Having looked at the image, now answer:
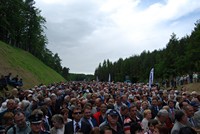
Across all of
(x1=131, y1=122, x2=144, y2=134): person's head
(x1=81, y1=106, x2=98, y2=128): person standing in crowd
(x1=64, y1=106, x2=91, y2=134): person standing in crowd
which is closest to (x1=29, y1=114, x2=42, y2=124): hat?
(x1=64, y1=106, x2=91, y2=134): person standing in crowd

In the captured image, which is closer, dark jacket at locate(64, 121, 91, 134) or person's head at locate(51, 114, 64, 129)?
person's head at locate(51, 114, 64, 129)

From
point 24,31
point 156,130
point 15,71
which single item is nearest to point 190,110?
point 156,130

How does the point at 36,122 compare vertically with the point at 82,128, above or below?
above

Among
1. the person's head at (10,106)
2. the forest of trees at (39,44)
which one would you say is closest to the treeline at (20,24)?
the forest of trees at (39,44)

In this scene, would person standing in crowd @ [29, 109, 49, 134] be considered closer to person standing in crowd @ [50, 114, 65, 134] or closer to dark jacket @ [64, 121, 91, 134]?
person standing in crowd @ [50, 114, 65, 134]

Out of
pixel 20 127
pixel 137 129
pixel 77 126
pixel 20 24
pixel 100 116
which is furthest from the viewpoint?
pixel 20 24

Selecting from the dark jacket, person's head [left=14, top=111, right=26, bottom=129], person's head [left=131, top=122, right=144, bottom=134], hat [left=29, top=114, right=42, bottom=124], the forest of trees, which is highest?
the forest of trees

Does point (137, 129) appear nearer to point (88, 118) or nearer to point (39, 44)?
point (88, 118)

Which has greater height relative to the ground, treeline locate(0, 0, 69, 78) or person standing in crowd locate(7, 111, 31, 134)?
treeline locate(0, 0, 69, 78)

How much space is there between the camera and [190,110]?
8.02 meters

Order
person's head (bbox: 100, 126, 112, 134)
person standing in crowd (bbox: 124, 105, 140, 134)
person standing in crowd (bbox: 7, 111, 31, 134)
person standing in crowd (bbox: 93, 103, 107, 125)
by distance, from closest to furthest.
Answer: person's head (bbox: 100, 126, 112, 134), person standing in crowd (bbox: 7, 111, 31, 134), person standing in crowd (bbox: 124, 105, 140, 134), person standing in crowd (bbox: 93, 103, 107, 125)

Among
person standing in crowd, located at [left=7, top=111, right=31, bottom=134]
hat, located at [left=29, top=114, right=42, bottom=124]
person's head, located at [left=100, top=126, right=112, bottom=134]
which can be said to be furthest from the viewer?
person standing in crowd, located at [left=7, top=111, right=31, bottom=134]

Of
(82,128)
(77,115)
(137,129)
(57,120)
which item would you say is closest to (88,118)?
(77,115)

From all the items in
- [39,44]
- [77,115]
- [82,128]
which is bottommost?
[82,128]
